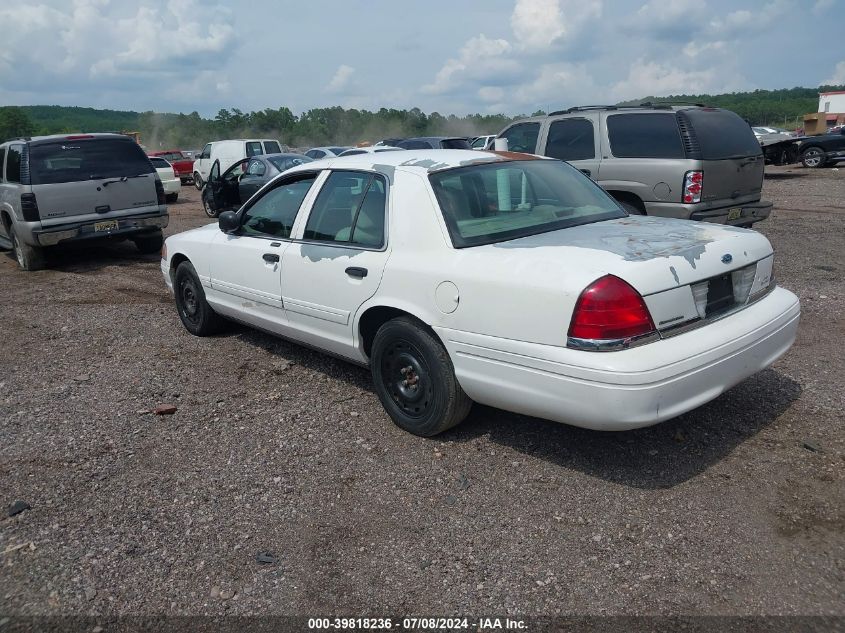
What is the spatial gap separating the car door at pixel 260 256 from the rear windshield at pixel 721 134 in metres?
4.80

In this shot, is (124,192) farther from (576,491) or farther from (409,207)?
(576,491)

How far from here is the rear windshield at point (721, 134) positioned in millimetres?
7590

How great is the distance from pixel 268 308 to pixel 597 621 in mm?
3276

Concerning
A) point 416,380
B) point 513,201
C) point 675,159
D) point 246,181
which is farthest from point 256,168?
point 416,380

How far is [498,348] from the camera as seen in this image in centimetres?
344

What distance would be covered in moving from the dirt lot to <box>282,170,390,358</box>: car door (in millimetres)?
550

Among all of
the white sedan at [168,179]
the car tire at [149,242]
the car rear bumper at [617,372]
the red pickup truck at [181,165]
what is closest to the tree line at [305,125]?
the red pickup truck at [181,165]

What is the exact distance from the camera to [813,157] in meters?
23.0

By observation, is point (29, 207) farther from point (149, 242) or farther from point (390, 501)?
point (390, 501)

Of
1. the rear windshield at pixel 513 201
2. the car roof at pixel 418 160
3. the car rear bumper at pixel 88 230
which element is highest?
the car roof at pixel 418 160

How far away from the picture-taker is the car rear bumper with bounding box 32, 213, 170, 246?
9438 mm

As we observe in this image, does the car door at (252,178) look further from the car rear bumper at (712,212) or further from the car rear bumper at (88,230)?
the car rear bumper at (712,212)

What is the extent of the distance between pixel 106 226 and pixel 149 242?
5.05ft

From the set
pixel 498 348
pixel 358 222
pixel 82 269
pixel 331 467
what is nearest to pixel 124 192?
pixel 82 269
